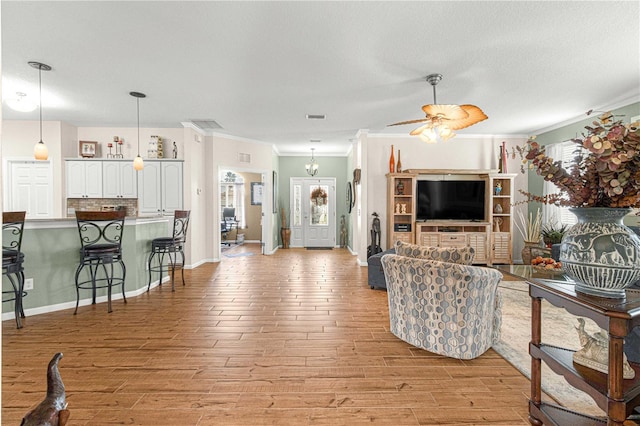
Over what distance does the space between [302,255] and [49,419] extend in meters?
7.03

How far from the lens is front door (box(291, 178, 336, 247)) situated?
934 centimetres

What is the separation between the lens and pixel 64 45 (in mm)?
3242

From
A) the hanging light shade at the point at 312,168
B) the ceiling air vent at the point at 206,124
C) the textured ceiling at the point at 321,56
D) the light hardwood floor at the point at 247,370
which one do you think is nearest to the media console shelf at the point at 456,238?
the textured ceiling at the point at 321,56

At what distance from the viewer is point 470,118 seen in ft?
11.3

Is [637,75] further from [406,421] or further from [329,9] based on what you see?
[406,421]

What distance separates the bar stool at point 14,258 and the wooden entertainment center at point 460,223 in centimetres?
537

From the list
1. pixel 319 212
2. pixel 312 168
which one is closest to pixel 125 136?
pixel 312 168

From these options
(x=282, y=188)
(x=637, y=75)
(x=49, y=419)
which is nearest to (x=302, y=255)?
(x=282, y=188)

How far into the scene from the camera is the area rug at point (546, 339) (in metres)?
2.27

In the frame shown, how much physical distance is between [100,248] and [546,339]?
477 centimetres

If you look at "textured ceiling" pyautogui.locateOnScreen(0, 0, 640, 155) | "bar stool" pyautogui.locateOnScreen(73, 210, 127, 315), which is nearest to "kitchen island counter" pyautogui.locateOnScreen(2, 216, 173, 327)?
"bar stool" pyautogui.locateOnScreen(73, 210, 127, 315)

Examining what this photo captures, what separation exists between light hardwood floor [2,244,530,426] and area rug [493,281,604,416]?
0.17 meters

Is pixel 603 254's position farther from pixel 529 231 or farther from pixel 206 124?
pixel 206 124

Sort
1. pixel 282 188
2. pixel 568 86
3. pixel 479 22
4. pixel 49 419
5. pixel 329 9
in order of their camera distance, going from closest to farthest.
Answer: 1. pixel 49 419
2. pixel 329 9
3. pixel 479 22
4. pixel 568 86
5. pixel 282 188
